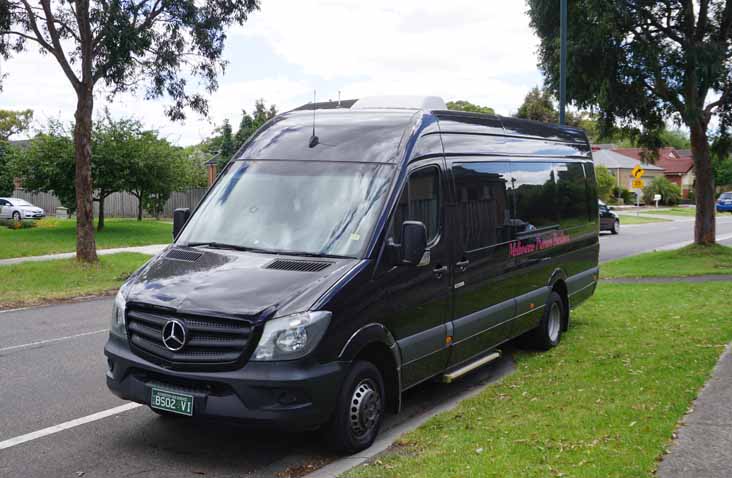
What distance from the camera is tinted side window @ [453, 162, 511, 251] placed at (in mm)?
7309

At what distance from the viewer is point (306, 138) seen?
271 inches

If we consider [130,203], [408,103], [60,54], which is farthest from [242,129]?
[408,103]

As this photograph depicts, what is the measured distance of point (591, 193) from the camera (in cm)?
1130

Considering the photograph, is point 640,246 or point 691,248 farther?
point 640,246

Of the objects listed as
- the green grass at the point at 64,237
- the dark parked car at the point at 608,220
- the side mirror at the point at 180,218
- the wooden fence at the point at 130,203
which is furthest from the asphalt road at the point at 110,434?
the wooden fence at the point at 130,203

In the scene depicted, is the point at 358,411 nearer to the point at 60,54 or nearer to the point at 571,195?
the point at 571,195

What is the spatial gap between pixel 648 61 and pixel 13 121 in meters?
76.4

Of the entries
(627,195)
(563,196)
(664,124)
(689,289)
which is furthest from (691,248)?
(627,195)

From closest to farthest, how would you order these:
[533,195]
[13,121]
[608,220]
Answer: [533,195], [608,220], [13,121]

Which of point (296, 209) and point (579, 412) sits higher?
point (296, 209)

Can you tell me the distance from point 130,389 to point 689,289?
41.4 ft

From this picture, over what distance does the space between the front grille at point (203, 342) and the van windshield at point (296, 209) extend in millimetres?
976

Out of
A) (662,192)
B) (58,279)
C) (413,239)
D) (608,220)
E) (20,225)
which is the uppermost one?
(662,192)

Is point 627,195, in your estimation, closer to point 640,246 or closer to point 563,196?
point 640,246
